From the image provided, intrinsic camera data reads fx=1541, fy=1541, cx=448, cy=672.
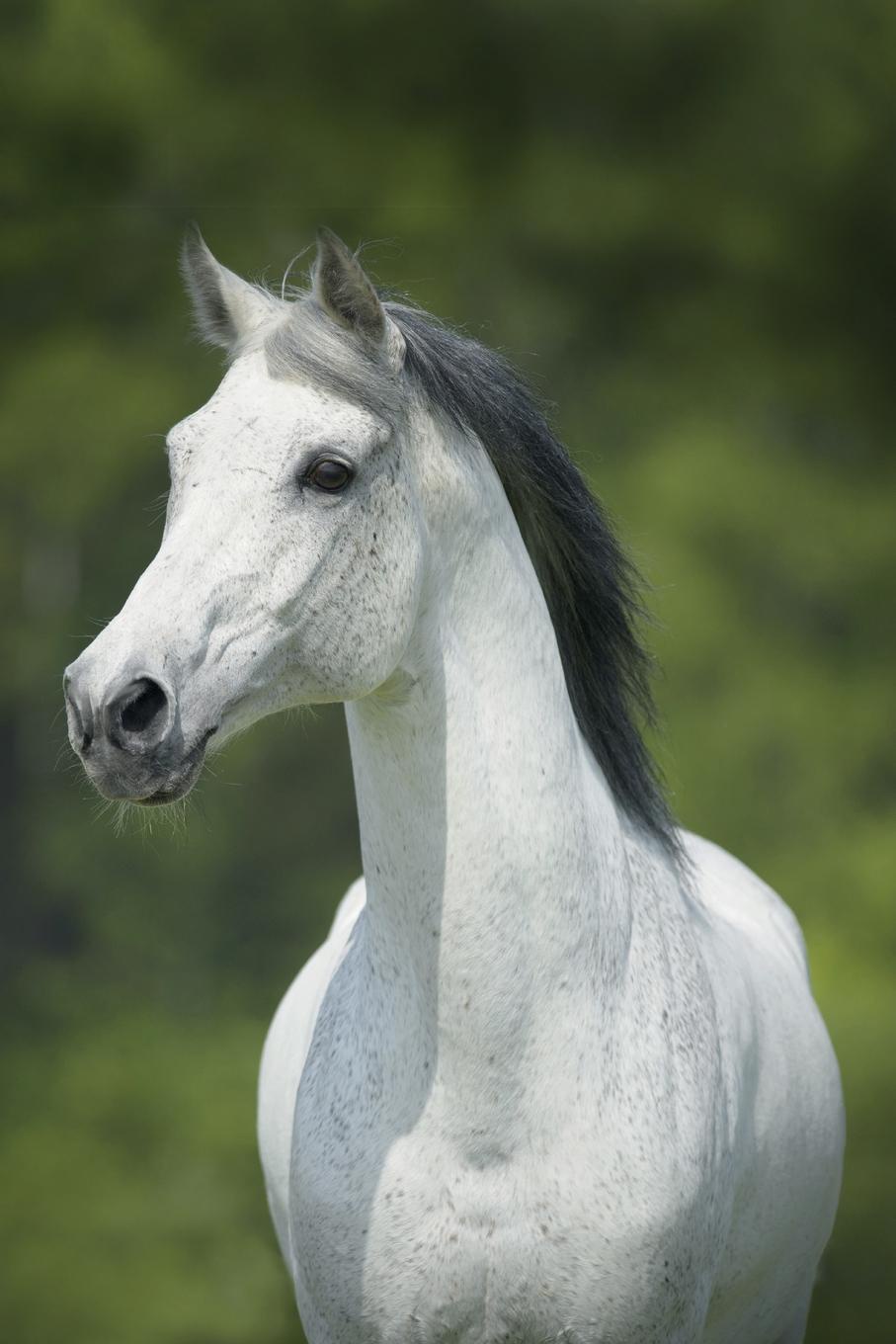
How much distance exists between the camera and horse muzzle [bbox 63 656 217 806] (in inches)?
48.2

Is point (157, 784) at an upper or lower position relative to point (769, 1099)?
upper

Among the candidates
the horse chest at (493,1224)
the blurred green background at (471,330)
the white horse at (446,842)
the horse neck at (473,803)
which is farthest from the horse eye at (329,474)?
the blurred green background at (471,330)

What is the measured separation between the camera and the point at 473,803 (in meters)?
1.50

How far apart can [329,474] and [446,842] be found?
0.38 meters

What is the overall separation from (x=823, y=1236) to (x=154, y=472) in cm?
424

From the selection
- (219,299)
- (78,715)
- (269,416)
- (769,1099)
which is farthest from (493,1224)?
(219,299)

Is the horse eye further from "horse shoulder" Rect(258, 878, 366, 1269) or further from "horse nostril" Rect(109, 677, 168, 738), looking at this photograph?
"horse shoulder" Rect(258, 878, 366, 1269)

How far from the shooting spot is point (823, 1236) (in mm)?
2283

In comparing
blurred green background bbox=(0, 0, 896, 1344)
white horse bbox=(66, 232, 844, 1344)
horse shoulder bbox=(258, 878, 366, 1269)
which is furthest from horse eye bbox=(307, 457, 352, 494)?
blurred green background bbox=(0, 0, 896, 1344)

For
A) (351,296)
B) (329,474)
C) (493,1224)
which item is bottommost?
(493,1224)

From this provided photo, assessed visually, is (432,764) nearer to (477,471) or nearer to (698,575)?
(477,471)

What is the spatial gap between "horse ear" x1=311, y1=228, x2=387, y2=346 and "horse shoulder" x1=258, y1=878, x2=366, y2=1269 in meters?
0.82

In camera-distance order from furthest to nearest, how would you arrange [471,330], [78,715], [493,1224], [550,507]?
1. [471,330]
2. [550,507]
3. [493,1224]
4. [78,715]

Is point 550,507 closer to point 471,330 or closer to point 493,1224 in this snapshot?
point 493,1224
